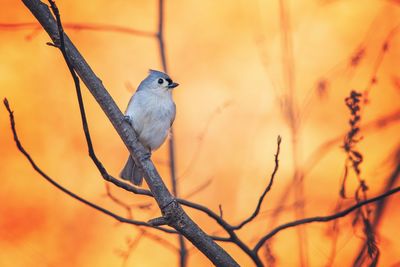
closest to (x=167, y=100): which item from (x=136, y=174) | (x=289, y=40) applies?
(x=136, y=174)

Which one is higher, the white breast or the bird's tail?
the white breast

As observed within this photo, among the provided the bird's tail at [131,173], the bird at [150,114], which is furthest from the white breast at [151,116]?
the bird's tail at [131,173]

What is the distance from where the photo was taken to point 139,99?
356cm

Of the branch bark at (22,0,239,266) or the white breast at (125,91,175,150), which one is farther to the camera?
the white breast at (125,91,175,150)

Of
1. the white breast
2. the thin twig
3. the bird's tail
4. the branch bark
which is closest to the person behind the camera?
the branch bark

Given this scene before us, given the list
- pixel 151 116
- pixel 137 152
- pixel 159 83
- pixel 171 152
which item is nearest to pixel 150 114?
pixel 151 116

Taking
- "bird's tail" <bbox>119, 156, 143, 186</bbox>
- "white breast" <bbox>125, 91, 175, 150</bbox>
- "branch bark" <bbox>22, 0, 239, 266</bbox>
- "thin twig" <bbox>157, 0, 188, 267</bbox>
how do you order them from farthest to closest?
"bird's tail" <bbox>119, 156, 143, 186</bbox> < "white breast" <bbox>125, 91, 175, 150</bbox> < "thin twig" <bbox>157, 0, 188, 267</bbox> < "branch bark" <bbox>22, 0, 239, 266</bbox>

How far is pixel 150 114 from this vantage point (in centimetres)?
348

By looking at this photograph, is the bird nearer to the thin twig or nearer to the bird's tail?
the bird's tail

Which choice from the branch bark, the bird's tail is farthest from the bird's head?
the branch bark

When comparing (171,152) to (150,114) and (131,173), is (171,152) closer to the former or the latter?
(150,114)

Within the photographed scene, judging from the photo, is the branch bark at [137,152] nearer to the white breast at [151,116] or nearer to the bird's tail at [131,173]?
the white breast at [151,116]

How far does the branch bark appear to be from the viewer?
182 centimetres

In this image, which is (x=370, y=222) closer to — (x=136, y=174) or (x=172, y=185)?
(x=172, y=185)
